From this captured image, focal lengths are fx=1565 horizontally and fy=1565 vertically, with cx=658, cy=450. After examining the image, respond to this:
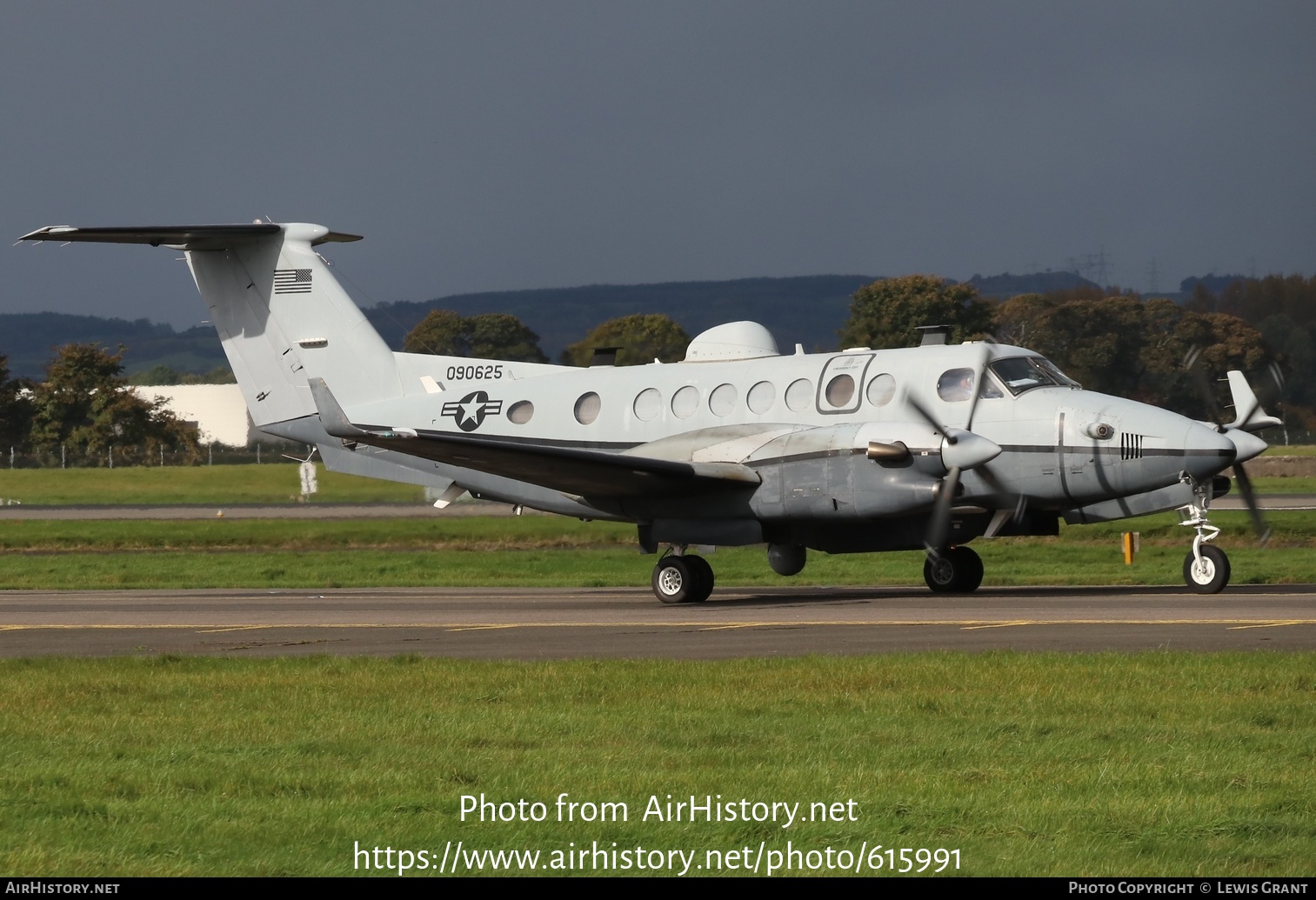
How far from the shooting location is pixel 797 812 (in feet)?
28.1

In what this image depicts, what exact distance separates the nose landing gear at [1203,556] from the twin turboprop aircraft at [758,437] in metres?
0.03

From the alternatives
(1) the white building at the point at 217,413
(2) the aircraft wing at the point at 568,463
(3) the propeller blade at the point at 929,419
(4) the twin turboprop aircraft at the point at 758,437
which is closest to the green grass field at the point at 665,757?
(3) the propeller blade at the point at 929,419

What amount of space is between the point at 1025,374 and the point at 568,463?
6.92 metres

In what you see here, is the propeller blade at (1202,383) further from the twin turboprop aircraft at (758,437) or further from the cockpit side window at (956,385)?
the cockpit side window at (956,385)

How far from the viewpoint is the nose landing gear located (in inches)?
878

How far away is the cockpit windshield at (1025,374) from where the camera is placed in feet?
75.6

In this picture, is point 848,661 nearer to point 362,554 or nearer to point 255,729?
point 255,729

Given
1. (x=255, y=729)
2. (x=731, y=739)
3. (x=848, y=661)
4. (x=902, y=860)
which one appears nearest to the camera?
(x=902, y=860)

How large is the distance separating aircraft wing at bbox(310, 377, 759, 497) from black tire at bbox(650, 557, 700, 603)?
1.22 m

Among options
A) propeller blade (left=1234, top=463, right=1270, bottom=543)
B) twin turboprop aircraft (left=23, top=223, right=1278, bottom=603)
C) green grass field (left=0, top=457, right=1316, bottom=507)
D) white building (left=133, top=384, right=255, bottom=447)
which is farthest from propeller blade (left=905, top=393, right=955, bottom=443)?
white building (left=133, top=384, right=255, bottom=447)

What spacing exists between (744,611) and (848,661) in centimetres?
733

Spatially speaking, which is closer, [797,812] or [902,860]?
[902,860]

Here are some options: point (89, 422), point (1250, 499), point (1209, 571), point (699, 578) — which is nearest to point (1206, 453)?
point (1209, 571)

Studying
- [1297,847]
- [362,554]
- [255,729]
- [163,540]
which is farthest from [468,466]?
[163,540]
